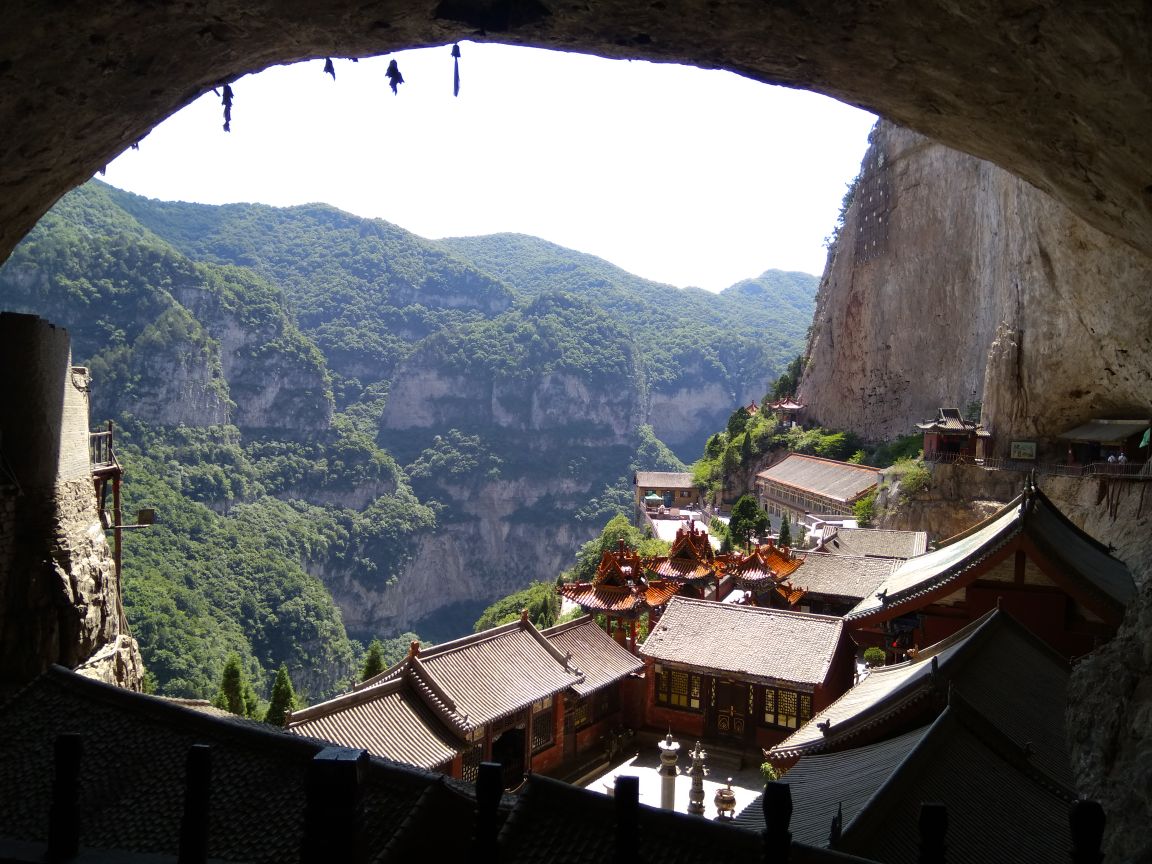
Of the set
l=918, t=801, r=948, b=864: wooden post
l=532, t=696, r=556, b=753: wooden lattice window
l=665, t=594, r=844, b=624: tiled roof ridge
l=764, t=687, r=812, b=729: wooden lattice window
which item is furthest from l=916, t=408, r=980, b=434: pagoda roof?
l=918, t=801, r=948, b=864: wooden post

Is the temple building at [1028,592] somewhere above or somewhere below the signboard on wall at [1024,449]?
below

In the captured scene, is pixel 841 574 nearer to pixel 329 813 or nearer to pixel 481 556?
pixel 329 813

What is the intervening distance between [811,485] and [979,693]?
3651 cm

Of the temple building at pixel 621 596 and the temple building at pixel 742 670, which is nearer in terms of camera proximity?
the temple building at pixel 742 670

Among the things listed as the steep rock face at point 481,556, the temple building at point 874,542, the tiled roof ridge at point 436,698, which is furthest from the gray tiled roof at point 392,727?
the steep rock face at point 481,556

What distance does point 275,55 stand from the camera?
941 centimetres

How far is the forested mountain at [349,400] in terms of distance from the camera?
191ft

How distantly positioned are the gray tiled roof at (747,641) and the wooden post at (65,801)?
15.0m

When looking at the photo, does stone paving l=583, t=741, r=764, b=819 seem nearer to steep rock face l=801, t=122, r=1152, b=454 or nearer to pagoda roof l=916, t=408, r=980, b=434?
steep rock face l=801, t=122, r=1152, b=454

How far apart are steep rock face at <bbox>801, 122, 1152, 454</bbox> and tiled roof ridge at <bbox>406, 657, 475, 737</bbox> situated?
1321 cm

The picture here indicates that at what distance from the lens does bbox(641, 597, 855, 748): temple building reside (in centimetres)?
1898

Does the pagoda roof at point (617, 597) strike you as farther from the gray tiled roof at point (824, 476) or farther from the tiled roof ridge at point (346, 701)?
the gray tiled roof at point (824, 476)

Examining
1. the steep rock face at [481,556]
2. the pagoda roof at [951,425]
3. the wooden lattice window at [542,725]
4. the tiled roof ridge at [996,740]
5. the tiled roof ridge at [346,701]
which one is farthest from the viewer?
the steep rock face at [481,556]

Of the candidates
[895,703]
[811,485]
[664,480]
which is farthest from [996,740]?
[664,480]
